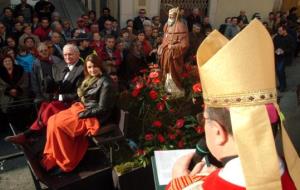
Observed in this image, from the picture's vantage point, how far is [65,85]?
15.3 ft

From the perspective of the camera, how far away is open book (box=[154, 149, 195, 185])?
2.43 metres

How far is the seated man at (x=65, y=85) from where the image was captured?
4.24 m

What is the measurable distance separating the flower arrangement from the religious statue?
11 cm

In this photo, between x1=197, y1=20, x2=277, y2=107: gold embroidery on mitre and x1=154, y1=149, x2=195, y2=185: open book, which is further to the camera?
x1=154, y1=149, x2=195, y2=185: open book

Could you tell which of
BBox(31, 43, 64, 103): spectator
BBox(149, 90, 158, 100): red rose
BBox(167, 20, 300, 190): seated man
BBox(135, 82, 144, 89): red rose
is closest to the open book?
BBox(167, 20, 300, 190): seated man

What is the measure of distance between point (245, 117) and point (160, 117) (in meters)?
3.04

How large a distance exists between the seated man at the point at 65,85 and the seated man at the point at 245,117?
3.09 meters

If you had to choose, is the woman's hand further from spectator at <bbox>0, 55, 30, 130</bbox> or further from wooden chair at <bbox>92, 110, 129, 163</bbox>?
wooden chair at <bbox>92, 110, 129, 163</bbox>

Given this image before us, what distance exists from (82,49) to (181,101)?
2.68m

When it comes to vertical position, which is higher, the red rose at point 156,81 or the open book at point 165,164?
the red rose at point 156,81

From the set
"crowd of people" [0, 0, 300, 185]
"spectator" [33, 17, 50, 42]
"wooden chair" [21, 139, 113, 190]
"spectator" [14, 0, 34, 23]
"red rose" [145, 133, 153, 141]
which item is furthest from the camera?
"spectator" [14, 0, 34, 23]

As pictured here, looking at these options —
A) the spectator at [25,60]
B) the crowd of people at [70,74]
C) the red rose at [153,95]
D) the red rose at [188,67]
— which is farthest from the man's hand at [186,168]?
the spectator at [25,60]

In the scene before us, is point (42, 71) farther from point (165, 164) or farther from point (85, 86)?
point (165, 164)

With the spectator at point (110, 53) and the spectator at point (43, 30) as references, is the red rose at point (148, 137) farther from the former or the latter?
the spectator at point (43, 30)
